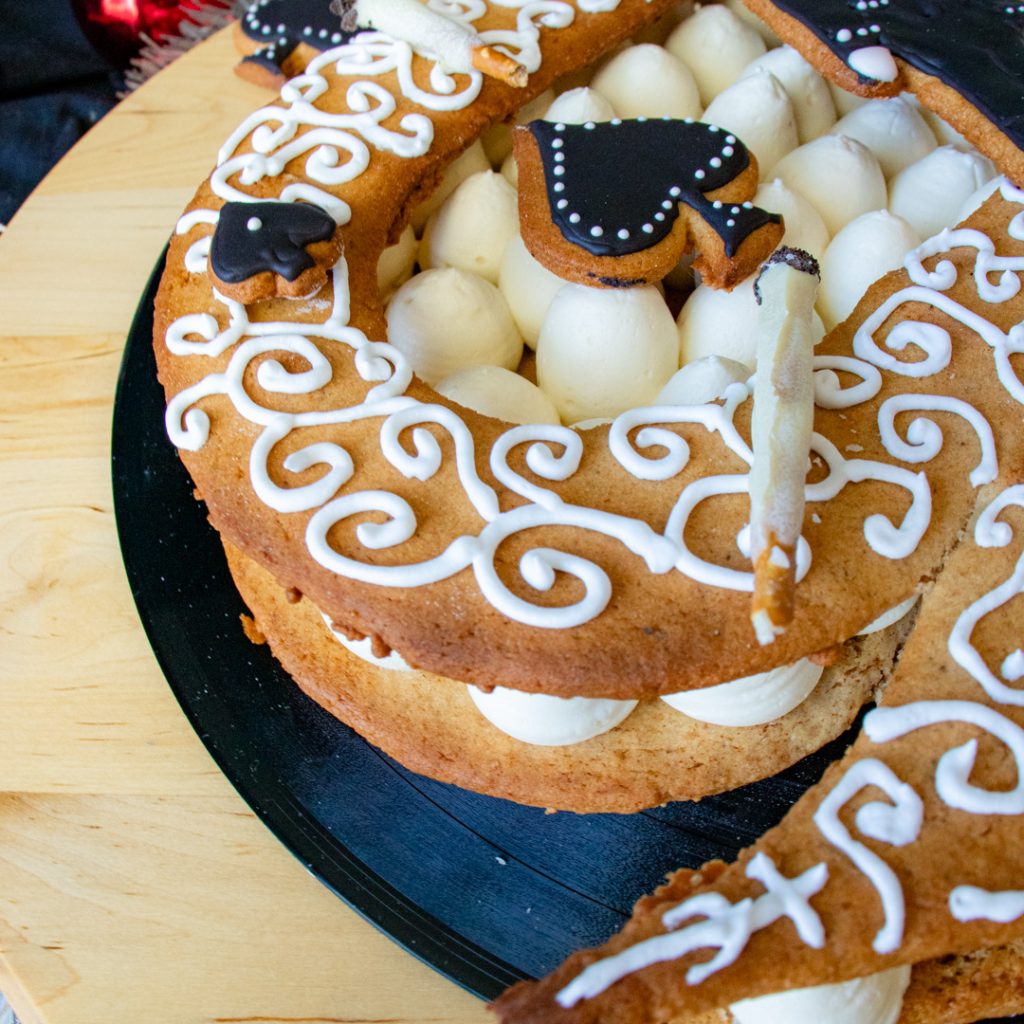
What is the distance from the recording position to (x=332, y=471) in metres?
1.30

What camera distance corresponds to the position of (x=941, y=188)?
5.62ft

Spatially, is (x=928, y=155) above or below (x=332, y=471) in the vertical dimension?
above

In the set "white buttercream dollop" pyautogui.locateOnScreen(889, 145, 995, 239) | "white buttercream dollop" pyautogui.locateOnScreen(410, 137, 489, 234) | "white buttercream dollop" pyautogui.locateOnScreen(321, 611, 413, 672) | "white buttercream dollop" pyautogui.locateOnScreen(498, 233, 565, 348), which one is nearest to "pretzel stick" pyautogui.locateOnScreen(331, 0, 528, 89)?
"white buttercream dollop" pyautogui.locateOnScreen(410, 137, 489, 234)

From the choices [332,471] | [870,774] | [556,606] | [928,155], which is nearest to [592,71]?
[928,155]

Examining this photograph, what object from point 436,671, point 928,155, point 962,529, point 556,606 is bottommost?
point 436,671

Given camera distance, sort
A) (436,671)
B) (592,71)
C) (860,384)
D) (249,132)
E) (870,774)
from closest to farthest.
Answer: (870,774) → (436,671) → (860,384) → (249,132) → (592,71)

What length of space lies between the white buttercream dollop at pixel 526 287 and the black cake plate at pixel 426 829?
23.1 inches

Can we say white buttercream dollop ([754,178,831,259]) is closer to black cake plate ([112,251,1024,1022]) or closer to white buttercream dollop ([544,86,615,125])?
white buttercream dollop ([544,86,615,125])

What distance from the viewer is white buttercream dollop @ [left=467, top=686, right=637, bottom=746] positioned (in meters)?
1.33

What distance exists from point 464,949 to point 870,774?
0.51 meters

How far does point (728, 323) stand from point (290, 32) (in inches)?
40.6

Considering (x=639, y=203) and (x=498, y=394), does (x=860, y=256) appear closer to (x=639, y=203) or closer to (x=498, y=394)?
(x=639, y=203)

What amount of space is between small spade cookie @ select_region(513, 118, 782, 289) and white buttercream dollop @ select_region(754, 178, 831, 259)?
6 cm

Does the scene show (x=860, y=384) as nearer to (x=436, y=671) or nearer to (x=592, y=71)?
(x=436, y=671)
